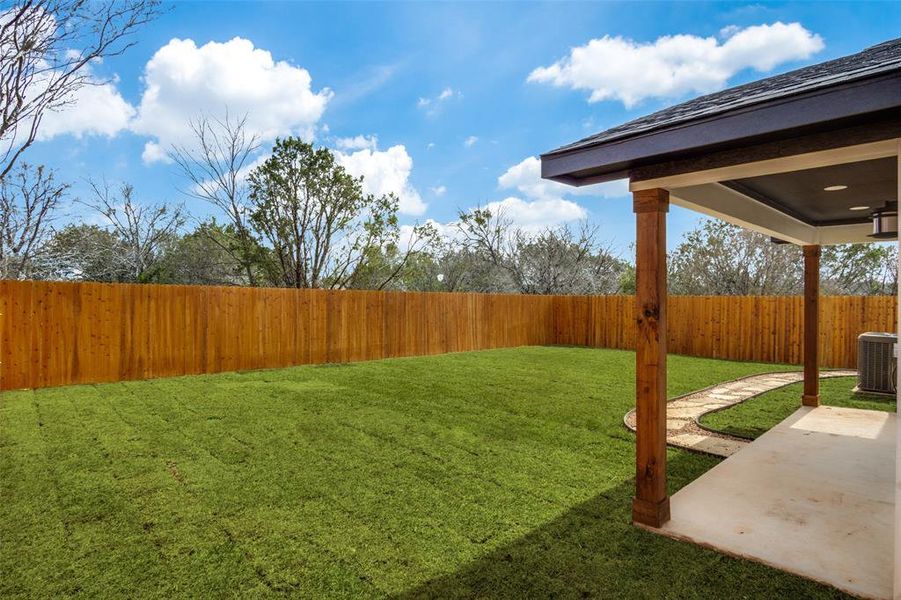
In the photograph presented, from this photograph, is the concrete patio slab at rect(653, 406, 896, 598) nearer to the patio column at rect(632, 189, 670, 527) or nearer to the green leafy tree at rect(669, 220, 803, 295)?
the patio column at rect(632, 189, 670, 527)

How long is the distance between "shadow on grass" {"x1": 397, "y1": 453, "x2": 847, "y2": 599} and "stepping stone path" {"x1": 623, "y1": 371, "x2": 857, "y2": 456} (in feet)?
5.99

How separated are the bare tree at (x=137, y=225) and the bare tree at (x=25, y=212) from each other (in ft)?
5.66

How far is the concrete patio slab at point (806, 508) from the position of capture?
2.26 m

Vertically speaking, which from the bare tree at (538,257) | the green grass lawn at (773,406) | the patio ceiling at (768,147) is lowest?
the green grass lawn at (773,406)

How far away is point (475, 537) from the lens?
247 cm

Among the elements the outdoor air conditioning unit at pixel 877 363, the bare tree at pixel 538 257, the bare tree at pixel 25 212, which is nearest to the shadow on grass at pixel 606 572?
the outdoor air conditioning unit at pixel 877 363

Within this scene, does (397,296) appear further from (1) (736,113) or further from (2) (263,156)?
(1) (736,113)

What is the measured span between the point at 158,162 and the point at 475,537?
46.0ft

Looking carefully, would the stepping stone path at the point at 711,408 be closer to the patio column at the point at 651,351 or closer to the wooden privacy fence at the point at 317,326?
the patio column at the point at 651,351

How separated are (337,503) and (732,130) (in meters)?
2.84

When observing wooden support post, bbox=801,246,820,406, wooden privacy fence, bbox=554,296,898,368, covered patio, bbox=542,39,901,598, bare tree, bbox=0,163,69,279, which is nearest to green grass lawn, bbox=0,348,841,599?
covered patio, bbox=542,39,901,598

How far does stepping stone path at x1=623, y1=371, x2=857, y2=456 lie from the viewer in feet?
13.5

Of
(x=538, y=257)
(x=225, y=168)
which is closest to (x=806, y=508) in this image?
(x=225, y=168)

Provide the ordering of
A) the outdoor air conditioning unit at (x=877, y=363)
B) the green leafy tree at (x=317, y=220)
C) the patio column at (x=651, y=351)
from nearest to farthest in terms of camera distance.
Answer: the patio column at (x=651, y=351), the outdoor air conditioning unit at (x=877, y=363), the green leafy tree at (x=317, y=220)
